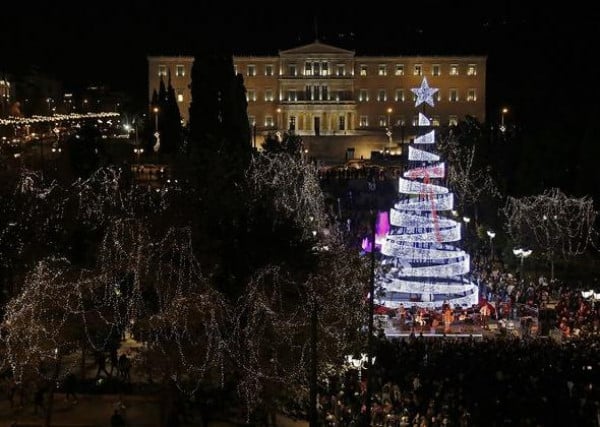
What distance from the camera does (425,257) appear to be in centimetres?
2766

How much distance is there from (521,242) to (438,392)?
17.0 meters

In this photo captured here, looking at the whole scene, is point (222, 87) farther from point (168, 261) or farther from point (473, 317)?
point (168, 261)

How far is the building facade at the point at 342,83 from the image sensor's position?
82.5 m

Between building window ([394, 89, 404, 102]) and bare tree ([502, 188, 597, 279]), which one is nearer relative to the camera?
bare tree ([502, 188, 597, 279])

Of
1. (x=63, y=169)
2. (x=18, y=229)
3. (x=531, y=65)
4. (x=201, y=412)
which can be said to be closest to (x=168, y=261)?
(x=201, y=412)

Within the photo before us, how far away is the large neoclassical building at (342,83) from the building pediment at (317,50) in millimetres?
87

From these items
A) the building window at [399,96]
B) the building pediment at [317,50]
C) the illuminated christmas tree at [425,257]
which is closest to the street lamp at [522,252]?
the illuminated christmas tree at [425,257]

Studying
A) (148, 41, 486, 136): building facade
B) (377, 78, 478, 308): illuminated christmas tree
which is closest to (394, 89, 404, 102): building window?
(148, 41, 486, 136): building facade

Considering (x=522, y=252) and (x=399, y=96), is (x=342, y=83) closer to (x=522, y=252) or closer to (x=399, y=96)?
(x=399, y=96)

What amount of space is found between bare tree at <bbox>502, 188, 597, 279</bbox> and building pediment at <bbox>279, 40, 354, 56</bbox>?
47288 millimetres

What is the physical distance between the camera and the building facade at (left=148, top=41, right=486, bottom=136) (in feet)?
271

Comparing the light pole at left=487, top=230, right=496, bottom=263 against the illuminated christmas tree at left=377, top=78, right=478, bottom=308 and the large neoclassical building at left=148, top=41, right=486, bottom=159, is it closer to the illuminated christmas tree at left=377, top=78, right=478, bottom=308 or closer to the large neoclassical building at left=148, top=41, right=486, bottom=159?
the illuminated christmas tree at left=377, top=78, right=478, bottom=308

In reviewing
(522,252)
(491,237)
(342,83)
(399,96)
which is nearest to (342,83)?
(342,83)

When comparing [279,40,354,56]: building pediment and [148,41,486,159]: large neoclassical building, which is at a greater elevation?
[279,40,354,56]: building pediment
